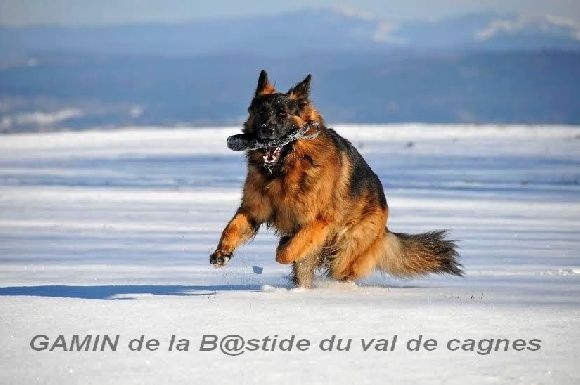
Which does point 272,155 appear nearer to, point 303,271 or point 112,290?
point 303,271

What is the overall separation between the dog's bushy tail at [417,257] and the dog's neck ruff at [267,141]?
1.29 m

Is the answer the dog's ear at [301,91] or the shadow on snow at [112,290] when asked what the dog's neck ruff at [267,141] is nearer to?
the dog's ear at [301,91]

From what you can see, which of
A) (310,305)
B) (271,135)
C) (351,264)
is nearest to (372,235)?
(351,264)

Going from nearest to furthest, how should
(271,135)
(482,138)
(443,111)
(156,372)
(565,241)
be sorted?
(156,372), (271,135), (565,241), (482,138), (443,111)

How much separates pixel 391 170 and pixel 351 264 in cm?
1672

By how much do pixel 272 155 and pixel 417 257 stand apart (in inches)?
66.0

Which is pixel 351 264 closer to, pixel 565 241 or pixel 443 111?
pixel 565 241

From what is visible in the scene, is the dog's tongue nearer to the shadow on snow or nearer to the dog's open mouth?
the dog's open mouth

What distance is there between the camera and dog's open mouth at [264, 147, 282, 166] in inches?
356

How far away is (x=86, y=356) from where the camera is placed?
20.8 ft

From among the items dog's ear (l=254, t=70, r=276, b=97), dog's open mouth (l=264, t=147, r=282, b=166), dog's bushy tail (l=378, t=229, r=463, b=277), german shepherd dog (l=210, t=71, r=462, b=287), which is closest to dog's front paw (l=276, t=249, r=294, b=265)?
german shepherd dog (l=210, t=71, r=462, b=287)

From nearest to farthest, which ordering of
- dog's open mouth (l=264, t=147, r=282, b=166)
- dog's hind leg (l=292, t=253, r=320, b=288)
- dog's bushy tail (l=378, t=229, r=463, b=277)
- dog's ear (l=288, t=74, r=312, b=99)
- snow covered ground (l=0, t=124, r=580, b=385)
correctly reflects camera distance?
snow covered ground (l=0, t=124, r=580, b=385), dog's open mouth (l=264, t=147, r=282, b=166), dog's hind leg (l=292, t=253, r=320, b=288), dog's ear (l=288, t=74, r=312, b=99), dog's bushy tail (l=378, t=229, r=463, b=277)

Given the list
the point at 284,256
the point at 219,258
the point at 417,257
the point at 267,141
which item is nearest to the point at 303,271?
the point at 284,256

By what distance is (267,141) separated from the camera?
9.09 meters
